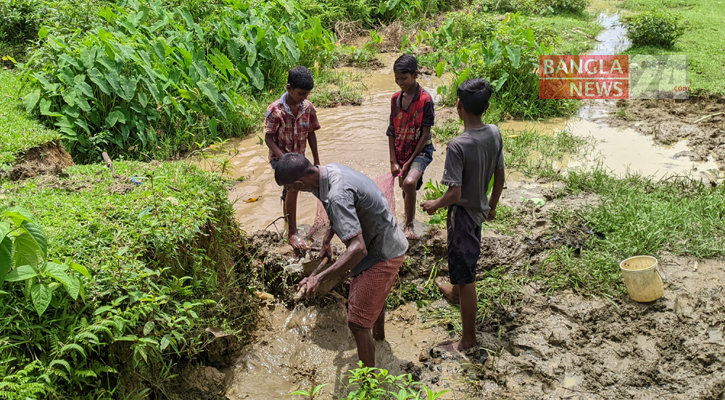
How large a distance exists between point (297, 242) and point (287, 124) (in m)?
1.04

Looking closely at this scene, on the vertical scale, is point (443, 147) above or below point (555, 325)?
above

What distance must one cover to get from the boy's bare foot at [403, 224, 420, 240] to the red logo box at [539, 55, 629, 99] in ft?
13.9

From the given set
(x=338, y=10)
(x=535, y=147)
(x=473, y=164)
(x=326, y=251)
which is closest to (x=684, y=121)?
(x=535, y=147)

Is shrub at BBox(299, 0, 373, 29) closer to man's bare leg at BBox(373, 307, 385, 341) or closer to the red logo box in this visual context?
the red logo box

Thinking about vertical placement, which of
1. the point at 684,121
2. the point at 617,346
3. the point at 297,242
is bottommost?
the point at 617,346

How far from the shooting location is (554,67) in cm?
847

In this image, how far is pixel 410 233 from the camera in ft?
15.6

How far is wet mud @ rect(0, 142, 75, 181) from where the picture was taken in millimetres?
4566

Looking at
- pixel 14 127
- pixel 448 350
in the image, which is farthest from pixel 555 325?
pixel 14 127

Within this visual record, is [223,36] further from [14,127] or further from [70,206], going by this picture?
[70,206]

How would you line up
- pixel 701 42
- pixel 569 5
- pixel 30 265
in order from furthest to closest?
pixel 569 5, pixel 701 42, pixel 30 265

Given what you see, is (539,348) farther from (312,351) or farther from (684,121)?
(684,121)

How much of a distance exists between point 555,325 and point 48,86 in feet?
18.9

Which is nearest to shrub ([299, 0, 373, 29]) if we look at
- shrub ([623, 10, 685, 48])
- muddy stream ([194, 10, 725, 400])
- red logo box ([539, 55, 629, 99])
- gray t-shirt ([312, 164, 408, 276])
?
red logo box ([539, 55, 629, 99])
